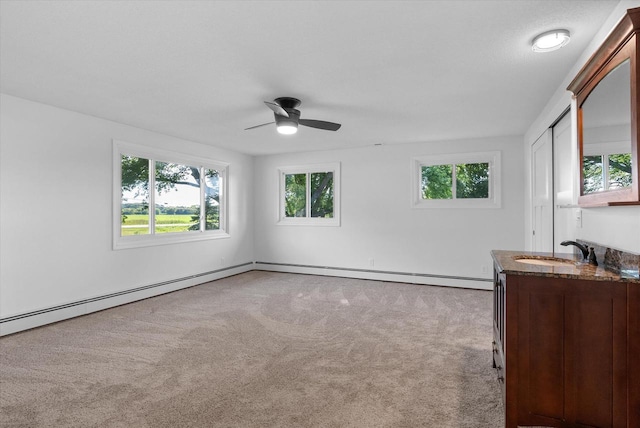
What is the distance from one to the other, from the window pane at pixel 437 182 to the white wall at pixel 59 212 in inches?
171

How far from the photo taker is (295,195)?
7.21 metres

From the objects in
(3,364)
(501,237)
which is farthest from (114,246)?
(501,237)

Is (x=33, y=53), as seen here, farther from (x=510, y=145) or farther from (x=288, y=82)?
(x=510, y=145)

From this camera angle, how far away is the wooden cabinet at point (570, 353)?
1722 millimetres

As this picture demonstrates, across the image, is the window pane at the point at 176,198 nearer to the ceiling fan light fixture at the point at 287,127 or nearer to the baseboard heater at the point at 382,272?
the baseboard heater at the point at 382,272

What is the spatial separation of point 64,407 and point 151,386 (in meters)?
0.50

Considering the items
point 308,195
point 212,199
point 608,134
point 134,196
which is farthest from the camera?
point 308,195

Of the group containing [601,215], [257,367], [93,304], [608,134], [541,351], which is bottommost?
[257,367]

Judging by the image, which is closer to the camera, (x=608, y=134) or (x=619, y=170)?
(x=619, y=170)

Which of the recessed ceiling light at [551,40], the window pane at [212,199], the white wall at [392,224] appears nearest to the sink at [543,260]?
the recessed ceiling light at [551,40]

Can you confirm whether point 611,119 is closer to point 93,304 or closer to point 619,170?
point 619,170

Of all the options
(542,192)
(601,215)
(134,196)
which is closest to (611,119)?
(601,215)

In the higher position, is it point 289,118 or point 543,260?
point 289,118

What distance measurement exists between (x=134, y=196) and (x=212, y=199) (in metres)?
1.62
